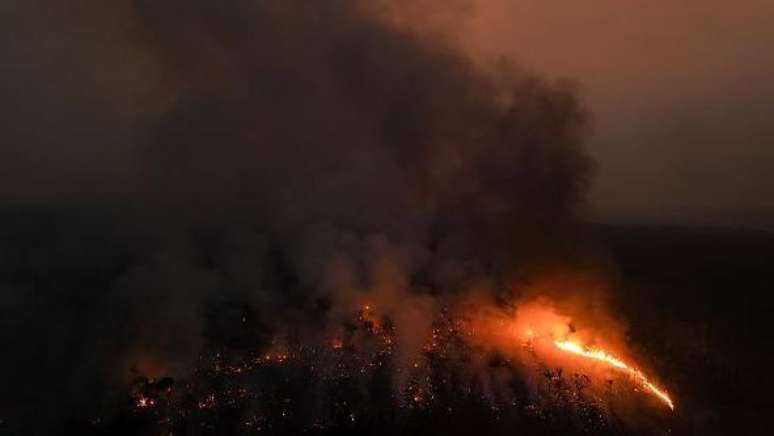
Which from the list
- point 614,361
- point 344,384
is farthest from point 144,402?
point 614,361

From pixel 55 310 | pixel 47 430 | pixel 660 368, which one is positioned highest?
pixel 55 310

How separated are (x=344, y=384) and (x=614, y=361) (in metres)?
39.7

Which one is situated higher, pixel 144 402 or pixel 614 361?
pixel 614 361

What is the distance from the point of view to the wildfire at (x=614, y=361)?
9238 centimetres

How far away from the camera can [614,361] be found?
312 feet

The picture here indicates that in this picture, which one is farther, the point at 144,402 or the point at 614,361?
the point at 614,361

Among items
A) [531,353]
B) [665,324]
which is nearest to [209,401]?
[531,353]

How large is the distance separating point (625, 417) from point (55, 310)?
103404 millimetres

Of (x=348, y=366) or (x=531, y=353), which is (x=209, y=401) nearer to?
(x=348, y=366)

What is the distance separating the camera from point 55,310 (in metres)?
125

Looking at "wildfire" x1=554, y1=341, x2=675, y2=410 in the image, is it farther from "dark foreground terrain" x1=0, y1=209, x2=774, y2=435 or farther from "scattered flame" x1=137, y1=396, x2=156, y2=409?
"scattered flame" x1=137, y1=396, x2=156, y2=409

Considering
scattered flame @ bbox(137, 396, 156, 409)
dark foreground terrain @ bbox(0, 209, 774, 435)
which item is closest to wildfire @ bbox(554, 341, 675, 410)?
dark foreground terrain @ bbox(0, 209, 774, 435)

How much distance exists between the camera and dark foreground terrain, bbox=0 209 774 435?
8194cm

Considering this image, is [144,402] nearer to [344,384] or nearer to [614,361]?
[344,384]
